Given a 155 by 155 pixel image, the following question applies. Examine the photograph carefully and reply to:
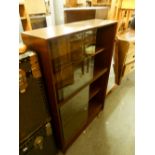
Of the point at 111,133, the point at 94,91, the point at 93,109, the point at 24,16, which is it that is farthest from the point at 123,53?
the point at 24,16

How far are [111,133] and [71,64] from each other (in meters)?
1.06

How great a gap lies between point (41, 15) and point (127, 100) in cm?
249

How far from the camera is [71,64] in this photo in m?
1.24

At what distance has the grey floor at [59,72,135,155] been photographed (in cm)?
154

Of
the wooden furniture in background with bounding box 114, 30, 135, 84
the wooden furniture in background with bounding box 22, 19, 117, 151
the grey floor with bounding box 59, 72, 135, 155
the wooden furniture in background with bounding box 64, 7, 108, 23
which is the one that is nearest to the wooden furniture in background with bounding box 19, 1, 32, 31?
the wooden furniture in background with bounding box 64, 7, 108, 23

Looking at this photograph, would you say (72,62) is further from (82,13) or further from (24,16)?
(24,16)

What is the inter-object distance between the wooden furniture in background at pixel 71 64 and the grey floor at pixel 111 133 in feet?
0.36

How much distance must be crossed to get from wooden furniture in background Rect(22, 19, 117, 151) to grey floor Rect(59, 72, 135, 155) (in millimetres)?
109

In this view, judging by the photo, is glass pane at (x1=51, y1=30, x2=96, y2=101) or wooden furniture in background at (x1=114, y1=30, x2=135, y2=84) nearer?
glass pane at (x1=51, y1=30, x2=96, y2=101)

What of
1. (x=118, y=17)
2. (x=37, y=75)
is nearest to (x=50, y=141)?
(x=37, y=75)

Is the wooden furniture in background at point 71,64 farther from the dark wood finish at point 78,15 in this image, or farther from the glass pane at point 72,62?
the dark wood finish at point 78,15

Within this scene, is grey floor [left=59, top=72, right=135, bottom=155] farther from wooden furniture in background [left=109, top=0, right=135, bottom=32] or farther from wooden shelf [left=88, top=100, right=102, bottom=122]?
wooden furniture in background [left=109, top=0, right=135, bottom=32]

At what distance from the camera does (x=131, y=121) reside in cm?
193
